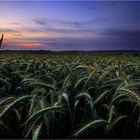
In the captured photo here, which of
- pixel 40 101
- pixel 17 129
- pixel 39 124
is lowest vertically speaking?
pixel 17 129

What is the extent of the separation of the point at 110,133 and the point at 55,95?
2.49ft

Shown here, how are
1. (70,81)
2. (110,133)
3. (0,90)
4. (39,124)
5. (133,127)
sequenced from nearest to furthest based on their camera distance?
(39,124) < (110,133) < (133,127) < (70,81) < (0,90)

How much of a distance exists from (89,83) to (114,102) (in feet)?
2.04

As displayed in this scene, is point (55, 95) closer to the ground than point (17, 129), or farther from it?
farther from it

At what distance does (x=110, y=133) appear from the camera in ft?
8.96

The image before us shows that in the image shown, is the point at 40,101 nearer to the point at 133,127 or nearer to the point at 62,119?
the point at 62,119

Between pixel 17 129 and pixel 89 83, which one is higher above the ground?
pixel 89 83

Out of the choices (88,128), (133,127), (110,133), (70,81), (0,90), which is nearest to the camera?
(88,128)

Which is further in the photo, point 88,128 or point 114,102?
point 114,102

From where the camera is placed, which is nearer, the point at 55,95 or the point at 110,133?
the point at 110,133

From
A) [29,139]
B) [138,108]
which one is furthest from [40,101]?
[138,108]

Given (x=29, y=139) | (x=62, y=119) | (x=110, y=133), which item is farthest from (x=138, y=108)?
(x=29, y=139)

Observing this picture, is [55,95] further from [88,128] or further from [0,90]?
[0,90]

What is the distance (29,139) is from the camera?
2586 millimetres
